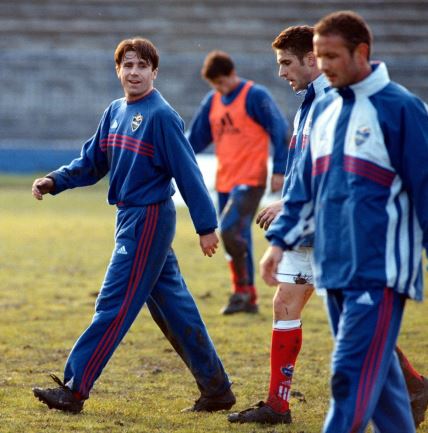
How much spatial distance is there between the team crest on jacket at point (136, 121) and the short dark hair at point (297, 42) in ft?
2.49

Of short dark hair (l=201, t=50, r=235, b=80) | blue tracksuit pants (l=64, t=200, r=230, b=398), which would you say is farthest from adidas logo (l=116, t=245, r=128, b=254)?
short dark hair (l=201, t=50, r=235, b=80)

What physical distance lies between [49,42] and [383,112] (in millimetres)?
28118

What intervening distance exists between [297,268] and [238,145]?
4.67 metres

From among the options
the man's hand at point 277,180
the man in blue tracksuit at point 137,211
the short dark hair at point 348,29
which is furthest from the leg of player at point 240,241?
the short dark hair at point 348,29

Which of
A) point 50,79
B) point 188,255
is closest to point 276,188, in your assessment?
point 188,255

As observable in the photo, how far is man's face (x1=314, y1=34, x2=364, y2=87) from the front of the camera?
3.97 meters

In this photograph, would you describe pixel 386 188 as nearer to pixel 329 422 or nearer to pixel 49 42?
pixel 329 422

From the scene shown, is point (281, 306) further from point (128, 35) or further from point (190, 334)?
point (128, 35)

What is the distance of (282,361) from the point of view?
5.54m

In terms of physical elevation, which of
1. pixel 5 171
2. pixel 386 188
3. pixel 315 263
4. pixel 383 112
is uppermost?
pixel 383 112

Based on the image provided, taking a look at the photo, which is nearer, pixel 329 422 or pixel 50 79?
pixel 329 422

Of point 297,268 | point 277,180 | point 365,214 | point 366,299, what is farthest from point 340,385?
point 277,180

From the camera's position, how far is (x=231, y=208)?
9.63m

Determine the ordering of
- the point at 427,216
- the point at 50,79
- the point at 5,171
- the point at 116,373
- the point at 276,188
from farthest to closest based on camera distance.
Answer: the point at 50,79 → the point at 5,171 → the point at 276,188 → the point at 116,373 → the point at 427,216
